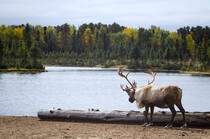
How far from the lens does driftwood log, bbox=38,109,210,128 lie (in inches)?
480

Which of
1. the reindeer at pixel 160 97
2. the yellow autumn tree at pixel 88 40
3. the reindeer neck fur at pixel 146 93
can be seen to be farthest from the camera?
the yellow autumn tree at pixel 88 40

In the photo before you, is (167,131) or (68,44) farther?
(68,44)

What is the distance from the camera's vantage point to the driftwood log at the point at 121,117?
480 inches

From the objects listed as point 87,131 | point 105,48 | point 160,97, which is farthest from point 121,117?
point 105,48

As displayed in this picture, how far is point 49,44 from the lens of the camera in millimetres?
159750

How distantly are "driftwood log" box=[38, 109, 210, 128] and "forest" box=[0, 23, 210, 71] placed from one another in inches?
2625

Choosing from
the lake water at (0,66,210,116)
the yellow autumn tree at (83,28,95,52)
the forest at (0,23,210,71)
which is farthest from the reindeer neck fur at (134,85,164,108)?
the yellow autumn tree at (83,28,95,52)

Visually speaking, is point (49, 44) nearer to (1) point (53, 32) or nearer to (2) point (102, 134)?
(1) point (53, 32)

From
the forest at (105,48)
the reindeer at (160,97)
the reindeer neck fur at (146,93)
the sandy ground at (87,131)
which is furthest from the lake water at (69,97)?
the forest at (105,48)

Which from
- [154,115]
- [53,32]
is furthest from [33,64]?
[53,32]

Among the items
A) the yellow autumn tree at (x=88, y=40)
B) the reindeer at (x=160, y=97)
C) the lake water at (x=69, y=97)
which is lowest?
the lake water at (x=69, y=97)

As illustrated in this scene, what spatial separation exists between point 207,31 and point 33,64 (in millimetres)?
76619

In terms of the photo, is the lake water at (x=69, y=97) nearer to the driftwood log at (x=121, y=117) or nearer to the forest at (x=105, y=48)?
the driftwood log at (x=121, y=117)

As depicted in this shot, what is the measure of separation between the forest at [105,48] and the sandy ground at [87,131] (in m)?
67.8
